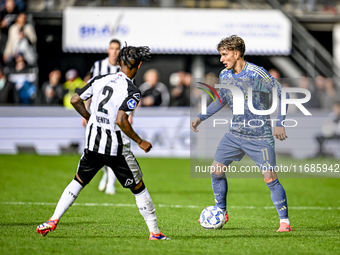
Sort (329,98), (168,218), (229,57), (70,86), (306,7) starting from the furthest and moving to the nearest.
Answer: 1. (306,7)
2. (70,86)
3. (329,98)
4. (168,218)
5. (229,57)

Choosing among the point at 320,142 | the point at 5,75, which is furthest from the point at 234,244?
the point at 5,75

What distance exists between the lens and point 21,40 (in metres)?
19.0

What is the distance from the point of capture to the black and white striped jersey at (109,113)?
4988 millimetres

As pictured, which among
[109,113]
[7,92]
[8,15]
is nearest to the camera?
[109,113]

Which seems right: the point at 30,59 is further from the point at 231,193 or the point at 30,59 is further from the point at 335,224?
the point at 335,224

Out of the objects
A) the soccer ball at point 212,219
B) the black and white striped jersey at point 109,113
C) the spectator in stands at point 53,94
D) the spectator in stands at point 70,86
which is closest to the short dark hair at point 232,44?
the black and white striped jersey at point 109,113

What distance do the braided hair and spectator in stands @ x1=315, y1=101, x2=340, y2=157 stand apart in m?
12.2

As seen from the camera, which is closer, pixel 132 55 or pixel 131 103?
pixel 131 103

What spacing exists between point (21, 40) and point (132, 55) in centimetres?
1499

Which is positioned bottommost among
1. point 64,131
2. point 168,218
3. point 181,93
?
point 64,131

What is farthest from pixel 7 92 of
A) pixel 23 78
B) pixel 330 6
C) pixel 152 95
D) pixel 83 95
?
pixel 83 95

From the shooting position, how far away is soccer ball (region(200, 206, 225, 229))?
5.92m

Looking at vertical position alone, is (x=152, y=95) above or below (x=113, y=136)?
below

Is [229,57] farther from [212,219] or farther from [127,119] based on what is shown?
[212,219]
